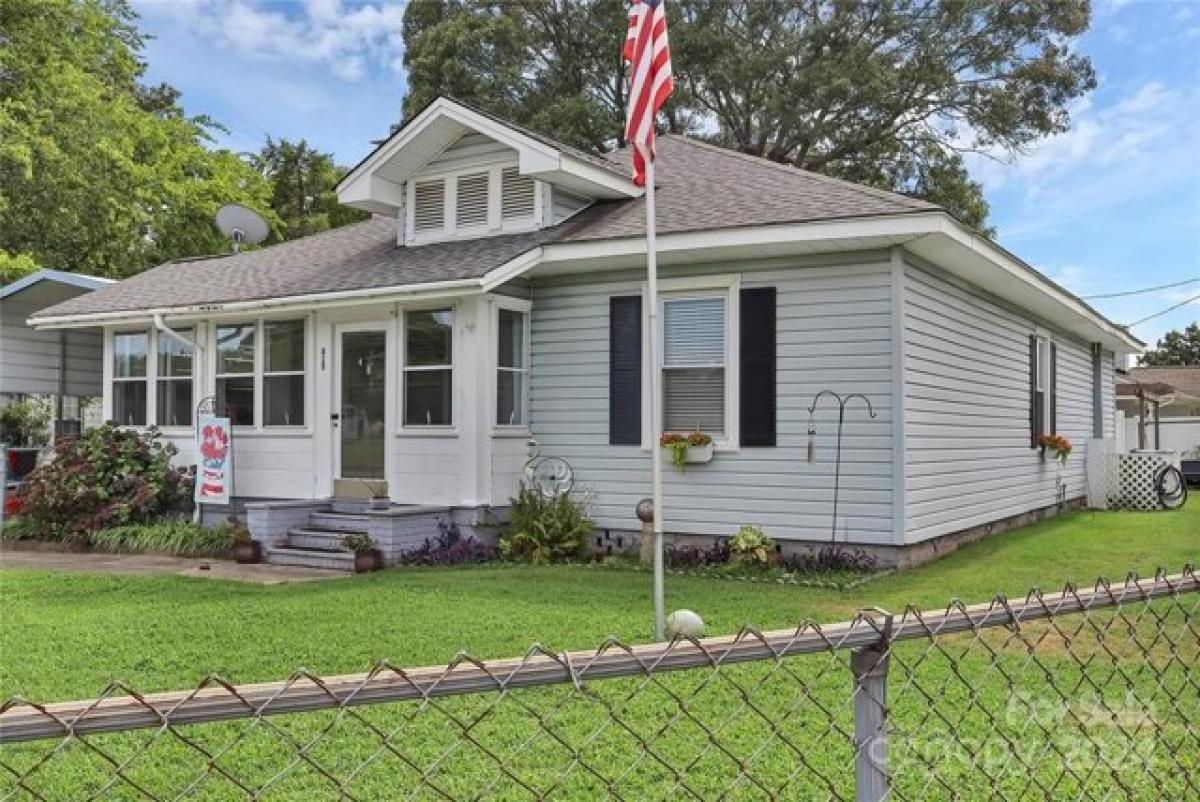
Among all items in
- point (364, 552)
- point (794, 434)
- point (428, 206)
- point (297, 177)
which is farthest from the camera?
point (297, 177)

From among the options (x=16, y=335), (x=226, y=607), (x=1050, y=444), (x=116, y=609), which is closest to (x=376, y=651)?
(x=226, y=607)

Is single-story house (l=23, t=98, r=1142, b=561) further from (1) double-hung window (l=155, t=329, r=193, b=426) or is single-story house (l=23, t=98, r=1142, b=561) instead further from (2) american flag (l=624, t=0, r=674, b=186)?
(2) american flag (l=624, t=0, r=674, b=186)

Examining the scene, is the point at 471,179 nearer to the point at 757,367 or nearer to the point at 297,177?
the point at 757,367

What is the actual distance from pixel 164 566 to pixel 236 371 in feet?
9.54

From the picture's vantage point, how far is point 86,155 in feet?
62.5

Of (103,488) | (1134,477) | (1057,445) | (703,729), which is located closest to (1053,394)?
(1057,445)

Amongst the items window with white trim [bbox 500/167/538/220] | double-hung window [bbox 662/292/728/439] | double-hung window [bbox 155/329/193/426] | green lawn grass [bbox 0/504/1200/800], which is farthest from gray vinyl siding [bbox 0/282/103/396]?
double-hung window [bbox 662/292/728/439]

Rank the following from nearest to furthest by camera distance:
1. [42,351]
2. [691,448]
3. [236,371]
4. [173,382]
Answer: [691,448], [236,371], [173,382], [42,351]

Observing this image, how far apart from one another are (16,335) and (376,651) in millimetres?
12037

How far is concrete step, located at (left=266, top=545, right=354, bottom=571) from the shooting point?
937 cm

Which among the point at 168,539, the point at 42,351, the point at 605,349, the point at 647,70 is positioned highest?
the point at 647,70

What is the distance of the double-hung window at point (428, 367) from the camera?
998 cm

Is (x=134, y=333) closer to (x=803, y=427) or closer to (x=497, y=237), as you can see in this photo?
(x=497, y=237)

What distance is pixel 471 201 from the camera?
1105 cm
